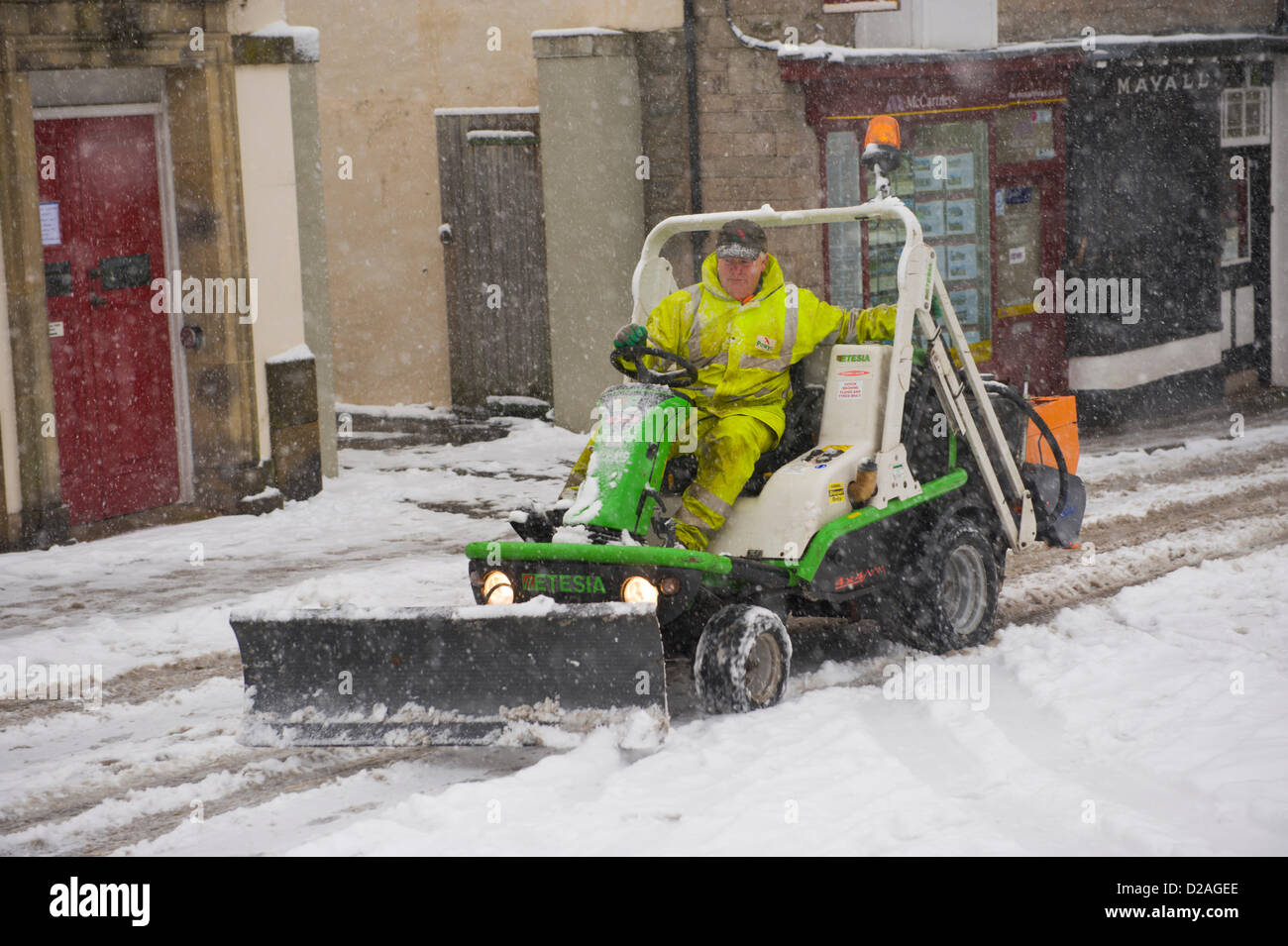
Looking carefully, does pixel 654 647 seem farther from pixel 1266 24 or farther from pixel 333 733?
pixel 1266 24

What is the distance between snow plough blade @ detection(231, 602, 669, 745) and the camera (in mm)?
6215

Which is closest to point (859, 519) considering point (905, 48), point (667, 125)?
point (667, 125)

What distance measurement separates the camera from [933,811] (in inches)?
221

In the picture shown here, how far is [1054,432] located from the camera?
8.59m

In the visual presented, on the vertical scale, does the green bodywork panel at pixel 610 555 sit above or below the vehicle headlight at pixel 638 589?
above

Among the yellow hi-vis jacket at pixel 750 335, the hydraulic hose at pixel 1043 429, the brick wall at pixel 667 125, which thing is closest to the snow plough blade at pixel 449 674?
the yellow hi-vis jacket at pixel 750 335

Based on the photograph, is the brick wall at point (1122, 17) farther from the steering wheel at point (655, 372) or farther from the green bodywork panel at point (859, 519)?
the steering wheel at point (655, 372)

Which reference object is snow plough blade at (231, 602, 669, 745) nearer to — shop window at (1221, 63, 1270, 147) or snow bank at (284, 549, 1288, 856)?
snow bank at (284, 549, 1288, 856)

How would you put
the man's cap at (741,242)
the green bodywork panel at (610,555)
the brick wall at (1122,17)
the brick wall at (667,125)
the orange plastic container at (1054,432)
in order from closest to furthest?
the green bodywork panel at (610,555) → the man's cap at (741,242) → the orange plastic container at (1054,432) → the brick wall at (667,125) → the brick wall at (1122,17)

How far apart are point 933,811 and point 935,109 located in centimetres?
937

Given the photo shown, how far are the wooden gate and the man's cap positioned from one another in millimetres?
7984

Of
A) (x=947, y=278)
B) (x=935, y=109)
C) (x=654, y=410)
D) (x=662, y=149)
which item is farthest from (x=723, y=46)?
(x=654, y=410)

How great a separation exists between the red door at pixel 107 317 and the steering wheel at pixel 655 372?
198 inches

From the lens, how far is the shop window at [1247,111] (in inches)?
635
